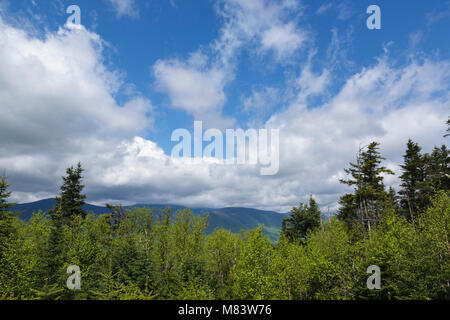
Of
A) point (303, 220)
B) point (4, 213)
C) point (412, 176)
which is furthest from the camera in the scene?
point (303, 220)

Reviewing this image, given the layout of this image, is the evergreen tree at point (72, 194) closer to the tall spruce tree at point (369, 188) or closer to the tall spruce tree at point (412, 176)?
the tall spruce tree at point (369, 188)

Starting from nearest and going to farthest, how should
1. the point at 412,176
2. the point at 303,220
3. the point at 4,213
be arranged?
the point at 4,213
the point at 412,176
the point at 303,220

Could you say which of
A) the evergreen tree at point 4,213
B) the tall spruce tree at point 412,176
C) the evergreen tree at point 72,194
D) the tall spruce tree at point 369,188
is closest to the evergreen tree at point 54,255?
the evergreen tree at point 4,213

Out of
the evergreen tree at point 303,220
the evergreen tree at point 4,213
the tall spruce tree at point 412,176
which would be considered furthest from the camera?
the evergreen tree at point 303,220

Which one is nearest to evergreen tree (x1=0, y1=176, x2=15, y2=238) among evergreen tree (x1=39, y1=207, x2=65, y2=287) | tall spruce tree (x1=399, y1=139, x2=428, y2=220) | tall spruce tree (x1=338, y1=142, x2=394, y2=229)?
evergreen tree (x1=39, y1=207, x2=65, y2=287)

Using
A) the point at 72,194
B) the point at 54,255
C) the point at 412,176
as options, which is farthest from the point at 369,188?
the point at 72,194

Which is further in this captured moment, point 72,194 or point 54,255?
point 72,194

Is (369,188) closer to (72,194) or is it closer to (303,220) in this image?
(303,220)

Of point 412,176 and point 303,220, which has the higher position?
point 412,176

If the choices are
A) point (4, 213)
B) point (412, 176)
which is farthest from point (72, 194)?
point (412, 176)

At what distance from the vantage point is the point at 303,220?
54.6 m

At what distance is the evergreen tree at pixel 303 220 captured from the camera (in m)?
54.2
